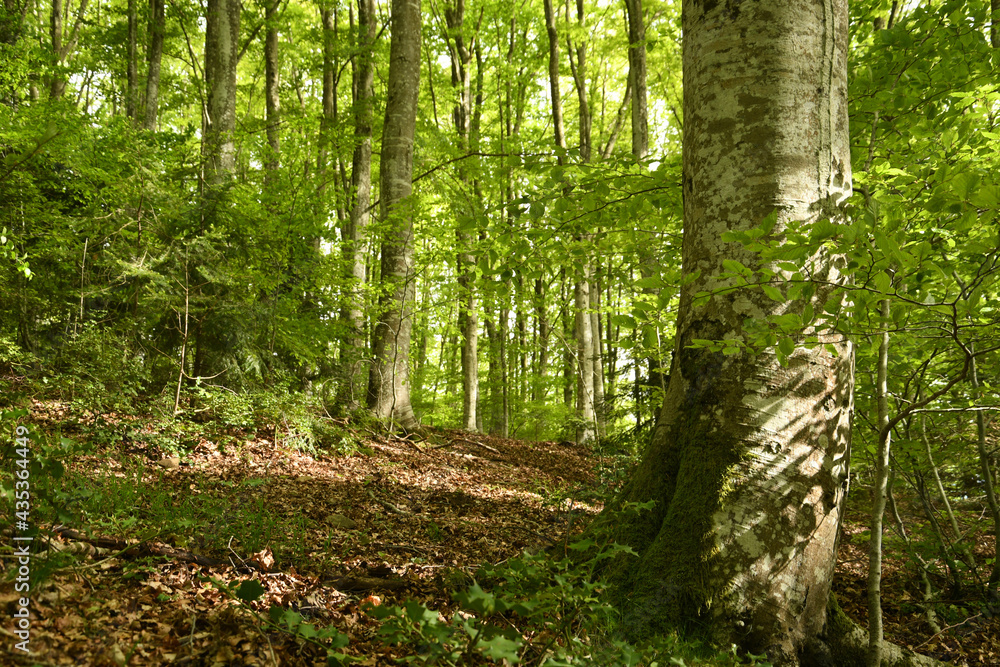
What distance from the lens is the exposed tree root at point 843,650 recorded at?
2.25 metres

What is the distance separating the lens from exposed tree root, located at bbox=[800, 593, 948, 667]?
7.39ft

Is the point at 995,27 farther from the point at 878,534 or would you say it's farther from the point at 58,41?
the point at 58,41

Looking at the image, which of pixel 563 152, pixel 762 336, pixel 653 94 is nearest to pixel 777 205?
pixel 762 336

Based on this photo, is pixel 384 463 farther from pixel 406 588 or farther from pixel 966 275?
pixel 966 275

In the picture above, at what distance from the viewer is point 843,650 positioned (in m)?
2.35

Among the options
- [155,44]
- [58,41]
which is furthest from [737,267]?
[58,41]

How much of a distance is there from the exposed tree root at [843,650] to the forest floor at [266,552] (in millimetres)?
773

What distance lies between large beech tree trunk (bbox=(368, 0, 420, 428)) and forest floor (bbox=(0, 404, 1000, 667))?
1706 mm

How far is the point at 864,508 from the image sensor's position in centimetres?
571

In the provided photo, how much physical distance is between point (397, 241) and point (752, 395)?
6.05m

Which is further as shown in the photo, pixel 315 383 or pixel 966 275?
pixel 315 383

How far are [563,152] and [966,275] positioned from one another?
3.16 m

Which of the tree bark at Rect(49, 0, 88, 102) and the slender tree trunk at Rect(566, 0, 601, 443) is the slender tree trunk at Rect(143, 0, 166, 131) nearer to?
the tree bark at Rect(49, 0, 88, 102)

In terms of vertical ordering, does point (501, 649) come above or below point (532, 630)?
above
